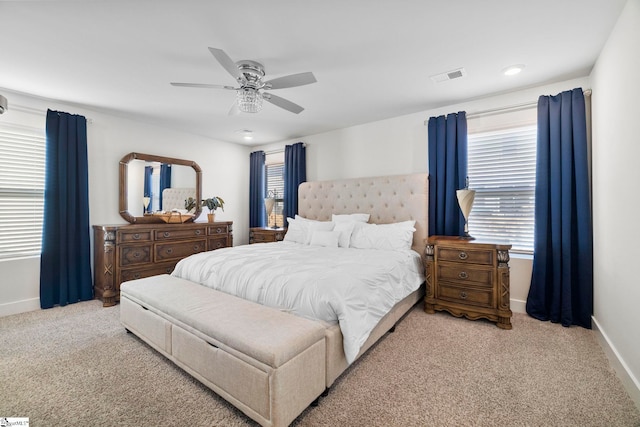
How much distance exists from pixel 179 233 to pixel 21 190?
181cm

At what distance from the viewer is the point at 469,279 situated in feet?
9.50

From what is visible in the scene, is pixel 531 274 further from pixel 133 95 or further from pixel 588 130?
pixel 133 95

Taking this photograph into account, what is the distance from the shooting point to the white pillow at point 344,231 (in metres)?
3.61

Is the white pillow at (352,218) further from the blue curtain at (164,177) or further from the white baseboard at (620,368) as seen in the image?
the blue curtain at (164,177)

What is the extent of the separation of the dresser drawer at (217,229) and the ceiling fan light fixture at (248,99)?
2.58 metres

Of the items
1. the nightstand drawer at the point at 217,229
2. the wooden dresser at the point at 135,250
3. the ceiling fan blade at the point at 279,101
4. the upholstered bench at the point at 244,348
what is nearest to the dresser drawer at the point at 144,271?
the wooden dresser at the point at 135,250

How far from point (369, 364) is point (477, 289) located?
5.00ft

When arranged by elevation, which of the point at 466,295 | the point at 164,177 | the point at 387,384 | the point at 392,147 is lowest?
the point at 387,384

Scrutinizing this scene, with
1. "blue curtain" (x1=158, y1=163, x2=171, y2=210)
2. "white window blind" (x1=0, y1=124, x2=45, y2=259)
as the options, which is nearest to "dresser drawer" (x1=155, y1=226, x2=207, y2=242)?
"blue curtain" (x1=158, y1=163, x2=171, y2=210)

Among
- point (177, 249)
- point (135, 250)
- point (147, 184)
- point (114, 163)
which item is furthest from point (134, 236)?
point (114, 163)

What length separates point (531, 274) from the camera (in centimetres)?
307

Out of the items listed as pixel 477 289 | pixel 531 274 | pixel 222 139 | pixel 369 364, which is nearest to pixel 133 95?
pixel 222 139

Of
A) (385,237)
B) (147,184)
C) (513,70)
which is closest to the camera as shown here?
(513,70)

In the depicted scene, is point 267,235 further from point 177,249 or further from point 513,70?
point 513,70
